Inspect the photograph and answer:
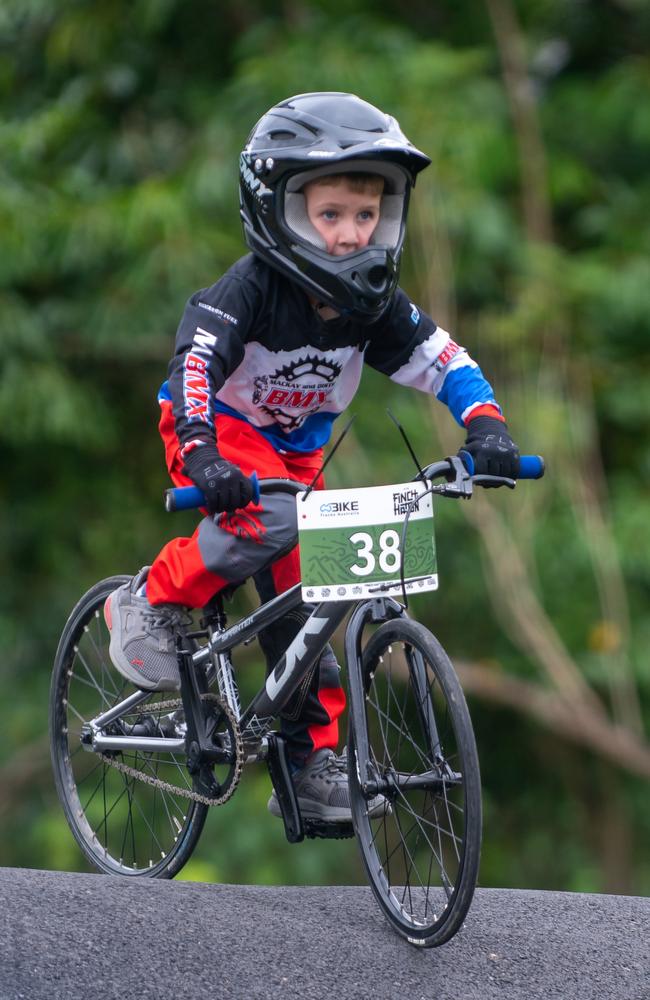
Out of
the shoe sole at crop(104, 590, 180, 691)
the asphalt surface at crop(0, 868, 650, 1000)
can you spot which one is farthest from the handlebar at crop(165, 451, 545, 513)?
the asphalt surface at crop(0, 868, 650, 1000)

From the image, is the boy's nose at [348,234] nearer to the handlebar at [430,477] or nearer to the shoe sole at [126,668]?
the handlebar at [430,477]

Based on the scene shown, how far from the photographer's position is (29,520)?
11430 mm

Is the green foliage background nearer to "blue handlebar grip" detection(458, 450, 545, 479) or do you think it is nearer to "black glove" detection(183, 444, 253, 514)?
"blue handlebar grip" detection(458, 450, 545, 479)

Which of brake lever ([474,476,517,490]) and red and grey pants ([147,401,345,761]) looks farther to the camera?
red and grey pants ([147,401,345,761])

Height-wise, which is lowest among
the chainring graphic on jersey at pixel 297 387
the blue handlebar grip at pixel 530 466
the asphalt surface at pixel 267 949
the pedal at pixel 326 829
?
the asphalt surface at pixel 267 949

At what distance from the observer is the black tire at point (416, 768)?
3.78m

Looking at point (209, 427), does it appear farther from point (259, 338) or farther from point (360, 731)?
point (360, 731)

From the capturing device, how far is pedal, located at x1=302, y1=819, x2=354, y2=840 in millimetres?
4430

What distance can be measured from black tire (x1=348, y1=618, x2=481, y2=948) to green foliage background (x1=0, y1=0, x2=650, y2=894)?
5.28 m

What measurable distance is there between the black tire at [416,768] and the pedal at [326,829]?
156mm

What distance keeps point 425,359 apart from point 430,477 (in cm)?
61

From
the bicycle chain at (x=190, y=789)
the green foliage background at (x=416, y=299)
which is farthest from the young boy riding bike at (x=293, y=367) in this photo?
the green foliage background at (x=416, y=299)

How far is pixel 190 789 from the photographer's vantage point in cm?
482

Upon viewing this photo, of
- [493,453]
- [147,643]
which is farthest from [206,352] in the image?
[147,643]
